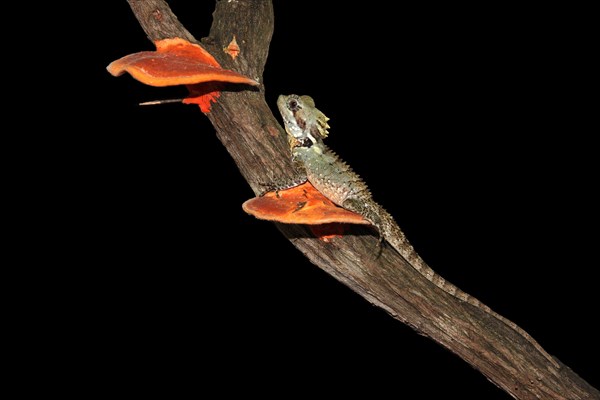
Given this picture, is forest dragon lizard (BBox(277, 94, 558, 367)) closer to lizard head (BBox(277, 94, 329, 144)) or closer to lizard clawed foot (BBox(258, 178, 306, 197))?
lizard head (BBox(277, 94, 329, 144))

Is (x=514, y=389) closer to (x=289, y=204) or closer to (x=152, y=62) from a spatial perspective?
(x=289, y=204)

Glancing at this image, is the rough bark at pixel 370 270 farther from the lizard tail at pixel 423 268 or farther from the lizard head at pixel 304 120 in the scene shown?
the lizard head at pixel 304 120

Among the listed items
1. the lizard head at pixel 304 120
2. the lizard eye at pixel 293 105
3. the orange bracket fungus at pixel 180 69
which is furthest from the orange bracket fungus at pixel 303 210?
the orange bracket fungus at pixel 180 69

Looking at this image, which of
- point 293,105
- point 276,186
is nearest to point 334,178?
point 276,186

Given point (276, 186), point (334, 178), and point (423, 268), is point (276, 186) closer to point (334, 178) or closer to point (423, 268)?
point (334, 178)

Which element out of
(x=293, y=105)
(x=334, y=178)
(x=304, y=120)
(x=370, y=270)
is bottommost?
(x=370, y=270)

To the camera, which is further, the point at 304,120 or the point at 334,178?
the point at 304,120

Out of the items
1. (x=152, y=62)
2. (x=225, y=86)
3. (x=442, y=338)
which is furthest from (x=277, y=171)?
(x=442, y=338)
